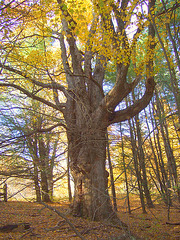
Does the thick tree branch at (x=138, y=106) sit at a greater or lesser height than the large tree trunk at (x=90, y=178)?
greater

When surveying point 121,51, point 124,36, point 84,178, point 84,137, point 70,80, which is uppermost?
point 70,80

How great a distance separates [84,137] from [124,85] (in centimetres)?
158

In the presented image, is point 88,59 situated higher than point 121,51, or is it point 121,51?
point 88,59

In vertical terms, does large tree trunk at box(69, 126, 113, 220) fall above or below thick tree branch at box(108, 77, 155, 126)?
below

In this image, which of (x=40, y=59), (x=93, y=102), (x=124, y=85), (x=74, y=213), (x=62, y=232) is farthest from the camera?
(x=40, y=59)

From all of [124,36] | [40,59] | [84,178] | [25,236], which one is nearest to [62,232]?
[25,236]

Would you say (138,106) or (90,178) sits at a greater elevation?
(138,106)

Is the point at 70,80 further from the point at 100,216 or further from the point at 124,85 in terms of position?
the point at 100,216

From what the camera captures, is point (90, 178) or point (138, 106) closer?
point (90, 178)

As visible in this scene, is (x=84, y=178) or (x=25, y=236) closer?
(x=25, y=236)

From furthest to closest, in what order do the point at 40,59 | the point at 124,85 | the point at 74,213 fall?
the point at 40,59, the point at 74,213, the point at 124,85

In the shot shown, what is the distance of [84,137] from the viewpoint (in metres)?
4.66

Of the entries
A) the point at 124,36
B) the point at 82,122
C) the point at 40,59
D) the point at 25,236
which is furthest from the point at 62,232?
the point at 40,59

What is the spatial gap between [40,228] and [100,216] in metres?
1.44
